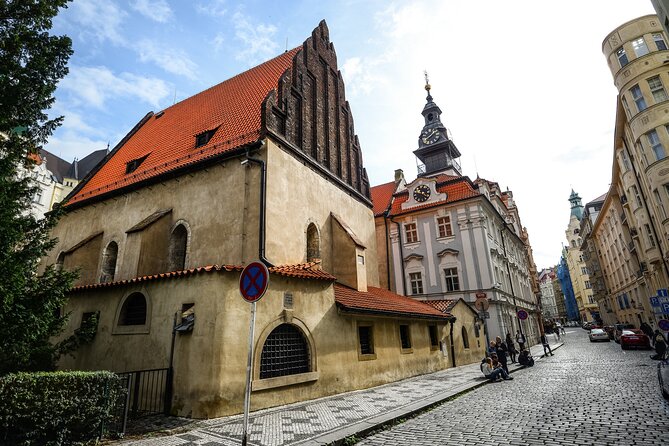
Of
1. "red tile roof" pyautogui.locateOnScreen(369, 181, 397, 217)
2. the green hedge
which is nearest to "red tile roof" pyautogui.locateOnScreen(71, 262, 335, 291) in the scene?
the green hedge

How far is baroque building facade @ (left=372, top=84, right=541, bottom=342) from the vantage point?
26.1 m

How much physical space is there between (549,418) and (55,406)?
9.03m

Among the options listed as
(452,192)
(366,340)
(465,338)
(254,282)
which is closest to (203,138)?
(366,340)

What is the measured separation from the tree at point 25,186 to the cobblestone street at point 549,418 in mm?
6889

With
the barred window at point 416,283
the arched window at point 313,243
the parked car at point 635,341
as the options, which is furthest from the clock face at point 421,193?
the arched window at point 313,243

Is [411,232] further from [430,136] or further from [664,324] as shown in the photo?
[664,324]

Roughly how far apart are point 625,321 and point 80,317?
5414 cm

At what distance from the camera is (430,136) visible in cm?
4075

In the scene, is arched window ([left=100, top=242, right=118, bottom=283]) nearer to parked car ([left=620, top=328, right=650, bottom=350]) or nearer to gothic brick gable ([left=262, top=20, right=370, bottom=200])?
gothic brick gable ([left=262, top=20, right=370, bottom=200])

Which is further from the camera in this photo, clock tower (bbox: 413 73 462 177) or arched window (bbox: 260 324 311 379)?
clock tower (bbox: 413 73 462 177)

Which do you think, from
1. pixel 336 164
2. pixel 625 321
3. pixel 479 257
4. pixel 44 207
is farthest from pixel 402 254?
pixel 44 207

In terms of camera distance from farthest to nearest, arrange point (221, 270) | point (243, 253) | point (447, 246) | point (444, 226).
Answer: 1. point (444, 226)
2. point (447, 246)
3. point (243, 253)
4. point (221, 270)

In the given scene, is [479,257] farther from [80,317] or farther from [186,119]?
[80,317]

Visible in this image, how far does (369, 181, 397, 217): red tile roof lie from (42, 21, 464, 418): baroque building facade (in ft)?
39.1
